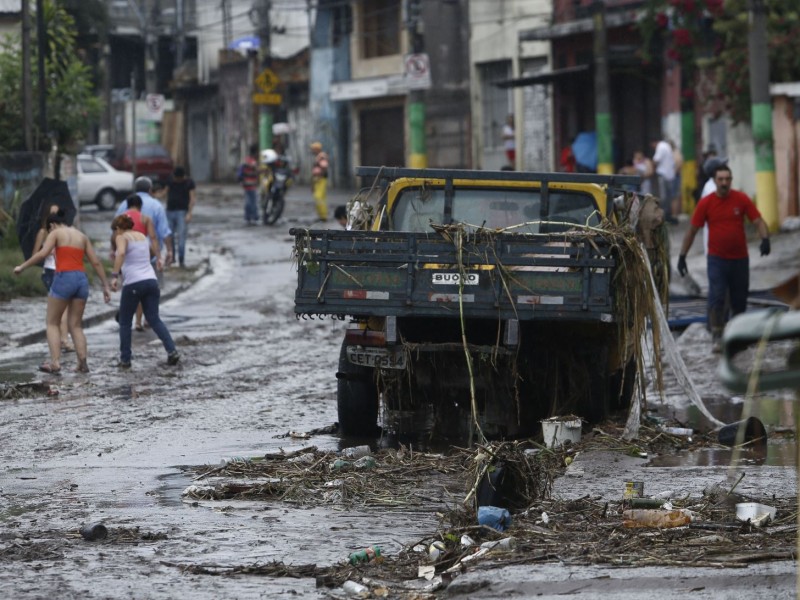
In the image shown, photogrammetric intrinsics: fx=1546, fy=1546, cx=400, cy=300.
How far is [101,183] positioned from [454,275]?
31052mm

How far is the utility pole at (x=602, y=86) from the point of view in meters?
30.7

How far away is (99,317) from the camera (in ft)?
68.8

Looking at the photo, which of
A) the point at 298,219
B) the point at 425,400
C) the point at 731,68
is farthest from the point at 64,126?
the point at 425,400

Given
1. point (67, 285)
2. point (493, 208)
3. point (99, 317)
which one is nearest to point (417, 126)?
point (99, 317)

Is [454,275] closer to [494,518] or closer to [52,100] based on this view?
[494,518]

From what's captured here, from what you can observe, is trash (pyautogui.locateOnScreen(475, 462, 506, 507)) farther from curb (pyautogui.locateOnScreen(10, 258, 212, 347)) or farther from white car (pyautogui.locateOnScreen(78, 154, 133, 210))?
white car (pyautogui.locateOnScreen(78, 154, 133, 210))

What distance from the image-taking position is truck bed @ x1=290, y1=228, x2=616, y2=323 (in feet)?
35.6

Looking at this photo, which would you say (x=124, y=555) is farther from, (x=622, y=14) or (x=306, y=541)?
(x=622, y=14)

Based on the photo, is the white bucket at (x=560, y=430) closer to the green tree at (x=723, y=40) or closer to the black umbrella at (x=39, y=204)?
the black umbrella at (x=39, y=204)

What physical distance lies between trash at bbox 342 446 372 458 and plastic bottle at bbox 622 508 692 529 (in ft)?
9.37

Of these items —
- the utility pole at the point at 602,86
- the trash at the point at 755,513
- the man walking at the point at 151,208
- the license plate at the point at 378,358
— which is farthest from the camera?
the utility pole at the point at 602,86

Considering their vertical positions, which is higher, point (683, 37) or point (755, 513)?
point (683, 37)

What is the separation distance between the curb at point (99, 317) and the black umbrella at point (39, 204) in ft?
5.10

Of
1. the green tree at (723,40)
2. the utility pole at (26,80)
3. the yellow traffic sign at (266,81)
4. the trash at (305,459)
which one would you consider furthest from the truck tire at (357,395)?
the yellow traffic sign at (266,81)
